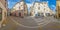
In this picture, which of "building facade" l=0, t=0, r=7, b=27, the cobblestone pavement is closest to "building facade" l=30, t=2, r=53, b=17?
the cobblestone pavement

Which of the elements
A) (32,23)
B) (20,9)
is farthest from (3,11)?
(32,23)

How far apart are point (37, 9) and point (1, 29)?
21.8 inches

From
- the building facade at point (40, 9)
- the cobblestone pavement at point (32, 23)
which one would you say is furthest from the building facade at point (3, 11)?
the building facade at point (40, 9)

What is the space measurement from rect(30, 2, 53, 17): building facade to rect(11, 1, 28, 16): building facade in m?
0.10

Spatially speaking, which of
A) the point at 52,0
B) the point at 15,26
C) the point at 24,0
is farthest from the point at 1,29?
the point at 52,0

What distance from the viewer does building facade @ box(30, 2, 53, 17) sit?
1.60 meters

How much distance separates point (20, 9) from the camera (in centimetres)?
160

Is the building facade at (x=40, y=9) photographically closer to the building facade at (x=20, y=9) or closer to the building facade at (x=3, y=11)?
the building facade at (x=20, y=9)

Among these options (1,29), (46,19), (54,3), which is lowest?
(1,29)

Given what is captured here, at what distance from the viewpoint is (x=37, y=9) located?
1609 mm

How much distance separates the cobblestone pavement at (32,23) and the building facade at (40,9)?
0.23 feet

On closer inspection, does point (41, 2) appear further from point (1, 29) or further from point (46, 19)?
point (1, 29)

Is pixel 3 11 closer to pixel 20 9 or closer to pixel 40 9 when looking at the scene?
pixel 20 9

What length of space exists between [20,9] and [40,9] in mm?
276
